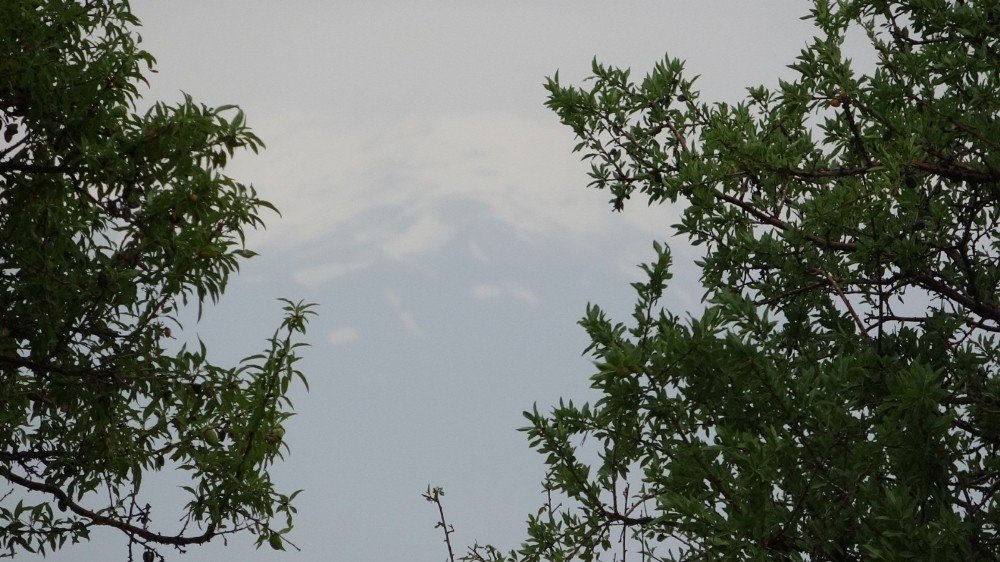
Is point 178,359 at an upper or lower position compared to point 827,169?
lower

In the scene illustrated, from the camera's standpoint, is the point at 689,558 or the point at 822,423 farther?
the point at 689,558

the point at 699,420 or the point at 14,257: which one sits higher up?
the point at 14,257

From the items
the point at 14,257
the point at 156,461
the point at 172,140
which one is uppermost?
the point at 172,140

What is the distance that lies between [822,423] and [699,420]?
29.9 inches

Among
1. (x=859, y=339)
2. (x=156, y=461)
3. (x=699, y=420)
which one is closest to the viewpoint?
(x=699, y=420)

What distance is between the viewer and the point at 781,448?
458cm

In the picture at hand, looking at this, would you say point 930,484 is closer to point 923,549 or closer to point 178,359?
point 923,549

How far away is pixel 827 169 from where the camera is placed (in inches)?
303

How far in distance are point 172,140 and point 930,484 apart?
5.58 meters

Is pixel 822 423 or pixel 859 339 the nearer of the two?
pixel 822 423

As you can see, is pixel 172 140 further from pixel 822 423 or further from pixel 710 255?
pixel 822 423

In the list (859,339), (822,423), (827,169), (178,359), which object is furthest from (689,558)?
(178,359)

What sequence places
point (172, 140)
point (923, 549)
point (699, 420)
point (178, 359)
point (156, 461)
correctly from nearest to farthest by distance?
1. point (923, 549)
2. point (699, 420)
3. point (172, 140)
4. point (178, 359)
5. point (156, 461)

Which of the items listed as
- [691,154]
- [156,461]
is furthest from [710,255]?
[156,461]
